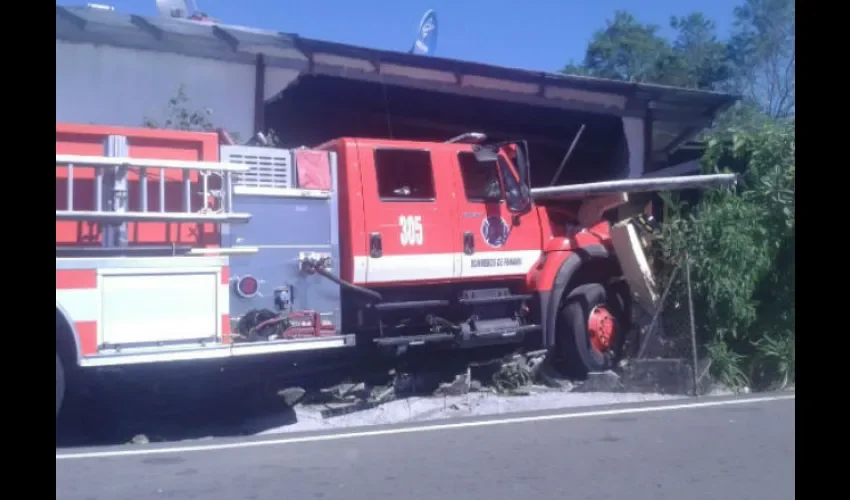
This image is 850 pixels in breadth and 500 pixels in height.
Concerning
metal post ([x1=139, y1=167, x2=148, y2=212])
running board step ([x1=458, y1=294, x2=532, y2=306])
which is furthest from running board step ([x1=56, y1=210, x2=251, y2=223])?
running board step ([x1=458, y1=294, x2=532, y2=306])

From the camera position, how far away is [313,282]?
924 centimetres

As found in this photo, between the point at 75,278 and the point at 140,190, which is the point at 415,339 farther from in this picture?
the point at 75,278

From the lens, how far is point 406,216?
9.66m

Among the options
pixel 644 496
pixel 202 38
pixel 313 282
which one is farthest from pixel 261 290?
pixel 202 38

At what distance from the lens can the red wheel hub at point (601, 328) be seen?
11.1 metres

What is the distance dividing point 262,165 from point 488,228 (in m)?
2.54

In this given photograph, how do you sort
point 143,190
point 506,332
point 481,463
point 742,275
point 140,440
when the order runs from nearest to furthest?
point 481,463, point 143,190, point 140,440, point 506,332, point 742,275

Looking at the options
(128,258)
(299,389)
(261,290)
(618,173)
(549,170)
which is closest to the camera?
(128,258)

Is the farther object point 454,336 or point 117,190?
point 454,336

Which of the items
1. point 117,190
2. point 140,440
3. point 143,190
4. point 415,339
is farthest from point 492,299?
point 117,190

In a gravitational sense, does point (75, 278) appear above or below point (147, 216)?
below

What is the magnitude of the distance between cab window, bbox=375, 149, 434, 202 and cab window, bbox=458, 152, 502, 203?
0.42 meters
